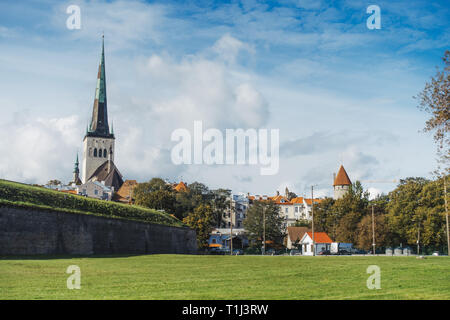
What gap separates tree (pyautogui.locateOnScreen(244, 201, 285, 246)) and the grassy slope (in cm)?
3881

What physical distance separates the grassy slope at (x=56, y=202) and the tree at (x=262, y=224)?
1528 inches

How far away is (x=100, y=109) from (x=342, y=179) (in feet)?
292

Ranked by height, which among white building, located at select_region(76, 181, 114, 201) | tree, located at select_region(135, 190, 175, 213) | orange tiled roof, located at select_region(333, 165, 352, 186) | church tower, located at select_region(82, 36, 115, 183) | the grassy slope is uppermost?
church tower, located at select_region(82, 36, 115, 183)

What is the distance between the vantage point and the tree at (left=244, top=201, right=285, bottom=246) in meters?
102

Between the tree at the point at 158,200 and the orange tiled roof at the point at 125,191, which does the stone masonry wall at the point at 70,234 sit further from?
the orange tiled roof at the point at 125,191

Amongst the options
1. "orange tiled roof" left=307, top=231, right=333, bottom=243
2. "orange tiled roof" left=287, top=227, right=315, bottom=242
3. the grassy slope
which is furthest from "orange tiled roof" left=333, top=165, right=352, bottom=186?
the grassy slope

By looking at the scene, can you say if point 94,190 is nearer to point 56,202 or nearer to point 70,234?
point 56,202

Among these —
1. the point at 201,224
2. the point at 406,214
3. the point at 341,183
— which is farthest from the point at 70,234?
the point at 341,183

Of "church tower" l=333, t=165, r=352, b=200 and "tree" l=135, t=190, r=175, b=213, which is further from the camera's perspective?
"church tower" l=333, t=165, r=352, b=200

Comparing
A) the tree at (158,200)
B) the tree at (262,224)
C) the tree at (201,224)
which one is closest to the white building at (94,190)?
the tree at (158,200)

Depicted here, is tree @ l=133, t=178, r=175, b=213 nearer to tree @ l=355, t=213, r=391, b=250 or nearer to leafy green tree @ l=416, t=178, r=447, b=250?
tree @ l=355, t=213, r=391, b=250

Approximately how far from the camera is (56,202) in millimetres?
49875
